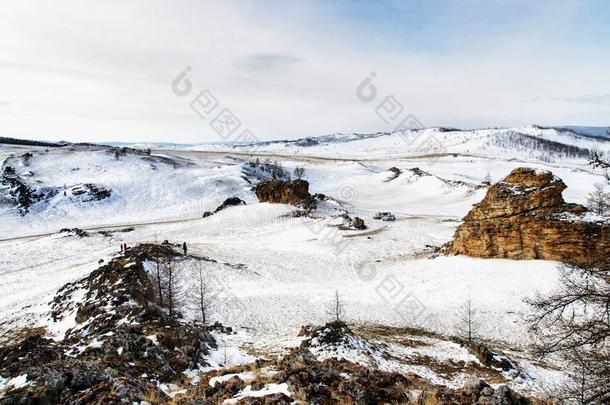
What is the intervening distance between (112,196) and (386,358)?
218 feet


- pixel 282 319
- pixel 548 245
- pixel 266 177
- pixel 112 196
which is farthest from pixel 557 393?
pixel 266 177

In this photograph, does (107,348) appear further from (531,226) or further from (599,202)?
(599,202)

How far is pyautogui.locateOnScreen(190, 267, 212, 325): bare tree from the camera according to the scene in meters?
25.8

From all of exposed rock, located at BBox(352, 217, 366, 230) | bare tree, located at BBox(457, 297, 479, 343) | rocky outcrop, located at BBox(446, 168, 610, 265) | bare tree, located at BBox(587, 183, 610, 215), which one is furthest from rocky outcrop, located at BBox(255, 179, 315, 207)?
bare tree, located at BBox(457, 297, 479, 343)

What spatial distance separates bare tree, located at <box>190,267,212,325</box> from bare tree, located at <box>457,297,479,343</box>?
1604cm

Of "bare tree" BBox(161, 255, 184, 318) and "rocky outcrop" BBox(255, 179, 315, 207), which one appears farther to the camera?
"rocky outcrop" BBox(255, 179, 315, 207)

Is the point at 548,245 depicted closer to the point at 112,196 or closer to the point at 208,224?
the point at 208,224

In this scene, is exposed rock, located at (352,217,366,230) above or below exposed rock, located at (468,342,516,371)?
above

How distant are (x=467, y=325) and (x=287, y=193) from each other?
4160 cm

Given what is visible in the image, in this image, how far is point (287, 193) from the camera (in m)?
64.1

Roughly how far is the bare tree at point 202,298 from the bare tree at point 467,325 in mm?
16044

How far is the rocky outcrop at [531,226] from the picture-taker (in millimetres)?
30844

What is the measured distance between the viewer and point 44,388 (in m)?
11.2

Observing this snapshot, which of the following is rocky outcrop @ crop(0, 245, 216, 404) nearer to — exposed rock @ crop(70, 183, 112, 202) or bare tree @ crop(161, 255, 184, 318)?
bare tree @ crop(161, 255, 184, 318)
